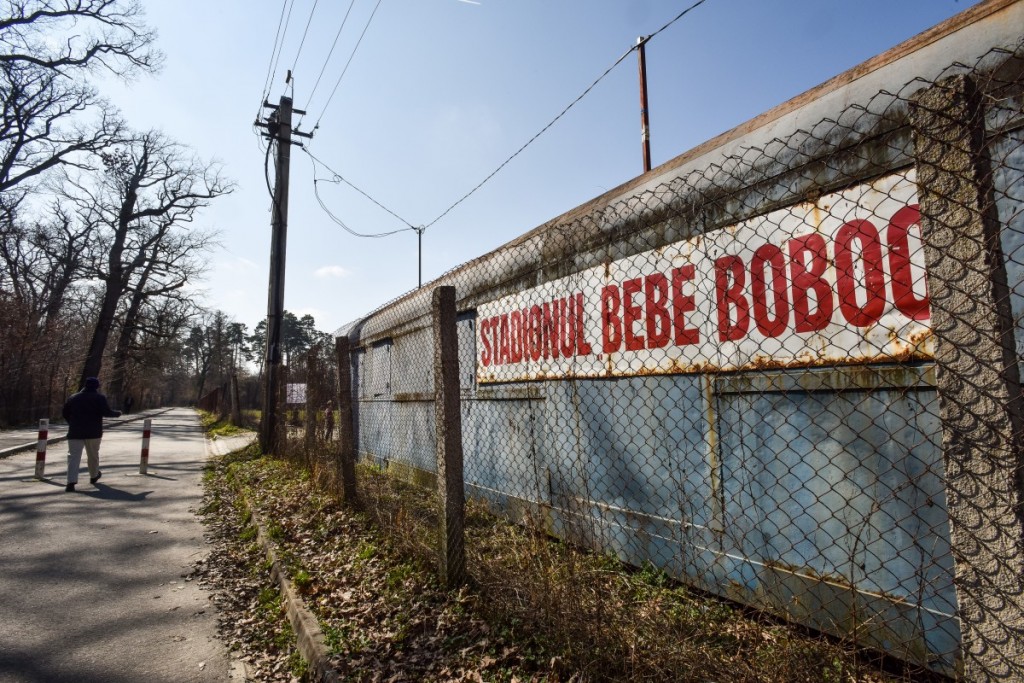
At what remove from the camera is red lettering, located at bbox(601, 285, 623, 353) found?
3.94 m

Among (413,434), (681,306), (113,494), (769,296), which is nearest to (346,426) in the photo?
(413,434)

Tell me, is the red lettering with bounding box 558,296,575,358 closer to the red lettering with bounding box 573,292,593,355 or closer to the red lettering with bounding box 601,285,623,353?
the red lettering with bounding box 573,292,593,355

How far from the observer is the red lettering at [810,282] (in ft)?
9.07

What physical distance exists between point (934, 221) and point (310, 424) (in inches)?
330

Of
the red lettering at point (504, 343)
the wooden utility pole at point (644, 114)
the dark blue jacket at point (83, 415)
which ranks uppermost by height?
the wooden utility pole at point (644, 114)

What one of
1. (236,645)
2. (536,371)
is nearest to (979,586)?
(536,371)

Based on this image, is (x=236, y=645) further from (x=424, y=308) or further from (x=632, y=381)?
(x=424, y=308)

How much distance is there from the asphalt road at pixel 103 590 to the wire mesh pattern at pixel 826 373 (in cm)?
269

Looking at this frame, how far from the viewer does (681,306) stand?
137 inches

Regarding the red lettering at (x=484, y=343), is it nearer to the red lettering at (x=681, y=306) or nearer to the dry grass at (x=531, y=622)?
the dry grass at (x=531, y=622)

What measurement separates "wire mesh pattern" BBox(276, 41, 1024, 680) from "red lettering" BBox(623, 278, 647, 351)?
0.06 ft

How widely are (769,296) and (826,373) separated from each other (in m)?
0.49

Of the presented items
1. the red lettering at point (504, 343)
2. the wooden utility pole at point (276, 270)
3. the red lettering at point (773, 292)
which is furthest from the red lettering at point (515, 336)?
the wooden utility pole at point (276, 270)

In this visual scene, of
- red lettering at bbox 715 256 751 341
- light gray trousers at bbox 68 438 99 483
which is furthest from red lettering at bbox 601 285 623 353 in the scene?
light gray trousers at bbox 68 438 99 483
